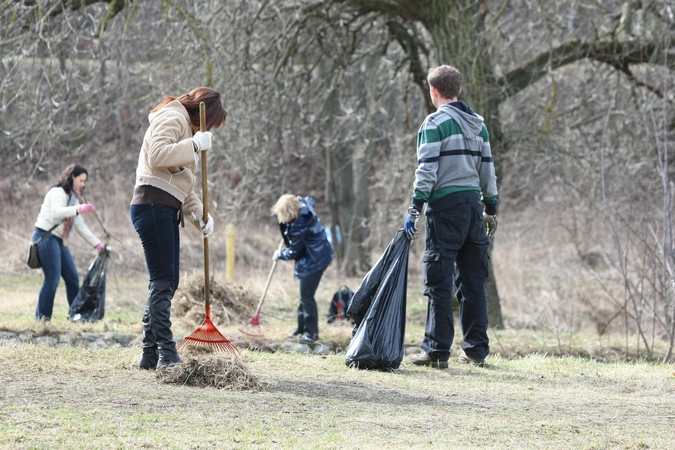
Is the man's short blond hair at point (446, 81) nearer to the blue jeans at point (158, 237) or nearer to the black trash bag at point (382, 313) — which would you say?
the black trash bag at point (382, 313)

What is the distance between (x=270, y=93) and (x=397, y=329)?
5.08 meters

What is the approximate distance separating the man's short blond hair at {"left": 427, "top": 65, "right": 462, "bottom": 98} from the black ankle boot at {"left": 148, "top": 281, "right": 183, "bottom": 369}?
7.16 feet

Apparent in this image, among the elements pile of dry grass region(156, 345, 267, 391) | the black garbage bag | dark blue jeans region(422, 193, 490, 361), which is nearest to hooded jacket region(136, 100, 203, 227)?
pile of dry grass region(156, 345, 267, 391)

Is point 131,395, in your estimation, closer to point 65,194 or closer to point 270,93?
point 65,194

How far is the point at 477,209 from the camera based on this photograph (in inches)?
229

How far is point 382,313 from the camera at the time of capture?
18.9ft

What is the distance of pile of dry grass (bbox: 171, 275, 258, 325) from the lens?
9227 millimetres

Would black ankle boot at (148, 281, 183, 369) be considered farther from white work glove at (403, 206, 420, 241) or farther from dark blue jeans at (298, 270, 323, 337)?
dark blue jeans at (298, 270, 323, 337)

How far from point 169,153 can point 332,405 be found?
1.62m

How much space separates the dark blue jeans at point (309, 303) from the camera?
8336mm

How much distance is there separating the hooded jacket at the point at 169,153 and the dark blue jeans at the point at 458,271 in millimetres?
1671


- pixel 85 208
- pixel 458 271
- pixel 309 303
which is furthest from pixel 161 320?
pixel 85 208

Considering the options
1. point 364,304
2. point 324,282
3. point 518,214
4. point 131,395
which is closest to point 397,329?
point 364,304

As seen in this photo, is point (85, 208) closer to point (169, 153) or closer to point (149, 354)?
point (149, 354)
